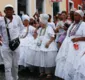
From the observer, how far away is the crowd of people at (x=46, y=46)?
7848 millimetres

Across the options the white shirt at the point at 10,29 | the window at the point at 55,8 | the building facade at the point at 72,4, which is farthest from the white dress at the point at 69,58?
the building facade at the point at 72,4

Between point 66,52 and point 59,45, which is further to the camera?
point 59,45

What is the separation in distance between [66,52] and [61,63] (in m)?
0.34

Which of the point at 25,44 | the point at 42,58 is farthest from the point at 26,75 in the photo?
the point at 25,44

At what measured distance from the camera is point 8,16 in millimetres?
7871

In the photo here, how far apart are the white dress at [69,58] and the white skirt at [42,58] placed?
0.60 m

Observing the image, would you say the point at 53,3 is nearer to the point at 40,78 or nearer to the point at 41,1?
the point at 41,1

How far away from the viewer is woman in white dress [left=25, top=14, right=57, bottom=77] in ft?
32.1

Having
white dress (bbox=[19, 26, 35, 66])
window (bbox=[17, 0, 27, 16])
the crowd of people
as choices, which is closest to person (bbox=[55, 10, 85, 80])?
the crowd of people

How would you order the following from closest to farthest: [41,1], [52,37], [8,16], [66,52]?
[8,16] < [66,52] < [52,37] < [41,1]

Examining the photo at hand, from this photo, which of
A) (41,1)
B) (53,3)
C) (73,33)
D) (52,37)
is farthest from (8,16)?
(53,3)

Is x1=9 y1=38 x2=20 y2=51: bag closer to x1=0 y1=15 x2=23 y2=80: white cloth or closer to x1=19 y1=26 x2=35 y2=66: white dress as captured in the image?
x1=0 y1=15 x2=23 y2=80: white cloth

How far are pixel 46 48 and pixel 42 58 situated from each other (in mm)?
325

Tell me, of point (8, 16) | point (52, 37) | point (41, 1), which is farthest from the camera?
point (41, 1)
